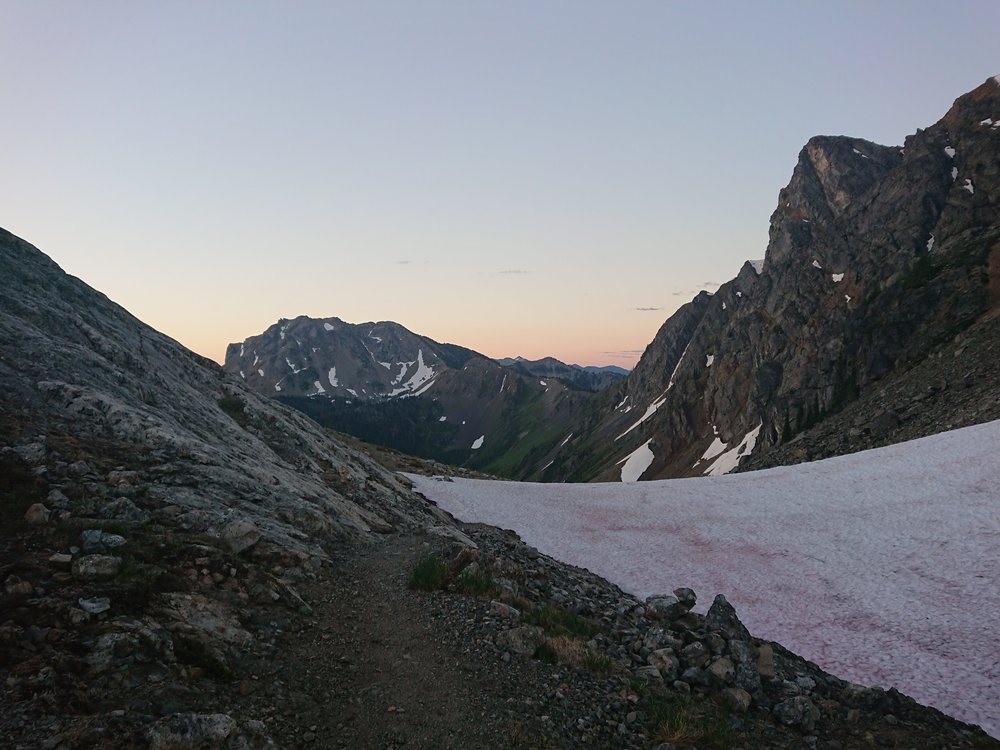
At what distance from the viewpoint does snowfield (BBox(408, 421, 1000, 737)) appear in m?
17.2

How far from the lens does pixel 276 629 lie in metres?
11.7

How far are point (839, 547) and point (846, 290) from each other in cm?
13328

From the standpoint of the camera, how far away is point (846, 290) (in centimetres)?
13638

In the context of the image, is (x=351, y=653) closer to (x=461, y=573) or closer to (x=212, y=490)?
(x=461, y=573)

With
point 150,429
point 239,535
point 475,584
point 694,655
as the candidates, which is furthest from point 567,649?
point 150,429

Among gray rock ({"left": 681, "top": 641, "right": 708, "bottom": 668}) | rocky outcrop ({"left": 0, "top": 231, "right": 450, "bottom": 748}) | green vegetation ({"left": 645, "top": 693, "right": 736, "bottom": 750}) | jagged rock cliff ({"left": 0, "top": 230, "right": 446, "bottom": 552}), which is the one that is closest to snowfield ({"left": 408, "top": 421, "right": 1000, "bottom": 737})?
gray rock ({"left": 681, "top": 641, "right": 708, "bottom": 668})

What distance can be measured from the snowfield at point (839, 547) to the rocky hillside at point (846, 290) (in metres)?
45.5

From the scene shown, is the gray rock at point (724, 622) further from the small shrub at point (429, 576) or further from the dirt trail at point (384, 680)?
the small shrub at point (429, 576)

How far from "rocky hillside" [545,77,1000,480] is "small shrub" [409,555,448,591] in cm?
7393

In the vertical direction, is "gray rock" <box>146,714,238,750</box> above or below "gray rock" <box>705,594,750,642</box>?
below

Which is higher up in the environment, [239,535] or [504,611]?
[239,535]

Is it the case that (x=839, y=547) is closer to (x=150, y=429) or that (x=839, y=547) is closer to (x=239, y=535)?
(x=239, y=535)

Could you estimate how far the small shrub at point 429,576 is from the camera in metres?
15.9

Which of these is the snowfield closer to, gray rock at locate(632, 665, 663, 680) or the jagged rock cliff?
gray rock at locate(632, 665, 663, 680)
